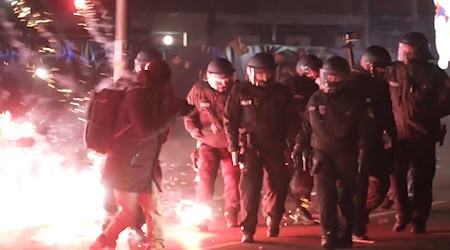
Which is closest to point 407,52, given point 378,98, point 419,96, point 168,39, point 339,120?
point 419,96

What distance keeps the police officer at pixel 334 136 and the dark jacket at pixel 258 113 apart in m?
0.52

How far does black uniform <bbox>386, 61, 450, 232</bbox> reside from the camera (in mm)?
10039

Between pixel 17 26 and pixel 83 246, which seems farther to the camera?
pixel 17 26

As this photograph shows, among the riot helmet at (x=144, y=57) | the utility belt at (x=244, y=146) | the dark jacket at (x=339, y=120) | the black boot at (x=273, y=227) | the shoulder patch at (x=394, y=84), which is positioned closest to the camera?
the dark jacket at (x=339, y=120)

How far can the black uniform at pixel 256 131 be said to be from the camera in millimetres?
9688

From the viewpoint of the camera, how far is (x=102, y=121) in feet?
26.5

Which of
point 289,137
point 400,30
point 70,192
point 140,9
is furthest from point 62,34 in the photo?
point 289,137

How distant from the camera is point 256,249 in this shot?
9.33 meters

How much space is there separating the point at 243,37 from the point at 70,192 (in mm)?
32021

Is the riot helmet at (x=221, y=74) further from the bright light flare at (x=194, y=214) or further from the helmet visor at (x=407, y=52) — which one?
the helmet visor at (x=407, y=52)

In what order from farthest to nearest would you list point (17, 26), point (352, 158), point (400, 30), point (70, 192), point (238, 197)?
point (400, 30), point (17, 26), point (70, 192), point (238, 197), point (352, 158)

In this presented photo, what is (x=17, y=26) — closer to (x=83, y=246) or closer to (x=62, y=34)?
(x=62, y=34)

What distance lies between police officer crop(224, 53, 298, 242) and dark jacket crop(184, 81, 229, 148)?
2.12 ft

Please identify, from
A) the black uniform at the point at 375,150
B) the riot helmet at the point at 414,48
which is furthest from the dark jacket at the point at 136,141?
the riot helmet at the point at 414,48
